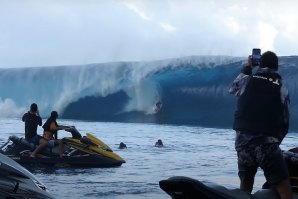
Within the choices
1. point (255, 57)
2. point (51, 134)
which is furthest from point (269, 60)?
point (51, 134)

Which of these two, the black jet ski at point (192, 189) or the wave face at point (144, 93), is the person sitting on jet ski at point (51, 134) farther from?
the wave face at point (144, 93)

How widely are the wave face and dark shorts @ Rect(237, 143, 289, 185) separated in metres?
38.8

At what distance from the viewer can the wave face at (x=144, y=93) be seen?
149 ft

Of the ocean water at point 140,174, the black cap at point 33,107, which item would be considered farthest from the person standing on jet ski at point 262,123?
the black cap at point 33,107

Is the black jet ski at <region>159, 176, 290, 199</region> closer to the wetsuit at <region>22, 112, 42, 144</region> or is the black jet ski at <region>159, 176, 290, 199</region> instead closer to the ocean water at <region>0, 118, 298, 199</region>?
the ocean water at <region>0, 118, 298, 199</region>

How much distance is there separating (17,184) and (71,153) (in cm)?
912

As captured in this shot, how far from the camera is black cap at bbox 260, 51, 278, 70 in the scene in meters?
4.56

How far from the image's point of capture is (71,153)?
45.8 feet

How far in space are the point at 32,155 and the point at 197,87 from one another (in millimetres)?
33790

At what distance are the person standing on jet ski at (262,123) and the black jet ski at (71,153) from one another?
936 centimetres

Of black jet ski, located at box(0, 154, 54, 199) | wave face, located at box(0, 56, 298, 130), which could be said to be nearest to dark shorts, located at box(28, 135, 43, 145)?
black jet ski, located at box(0, 154, 54, 199)

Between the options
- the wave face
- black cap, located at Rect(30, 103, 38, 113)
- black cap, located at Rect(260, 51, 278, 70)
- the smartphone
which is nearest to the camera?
black cap, located at Rect(260, 51, 278, 70)

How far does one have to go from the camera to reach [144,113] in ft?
151

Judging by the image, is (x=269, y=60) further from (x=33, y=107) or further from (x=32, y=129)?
(x=33, y=107)
